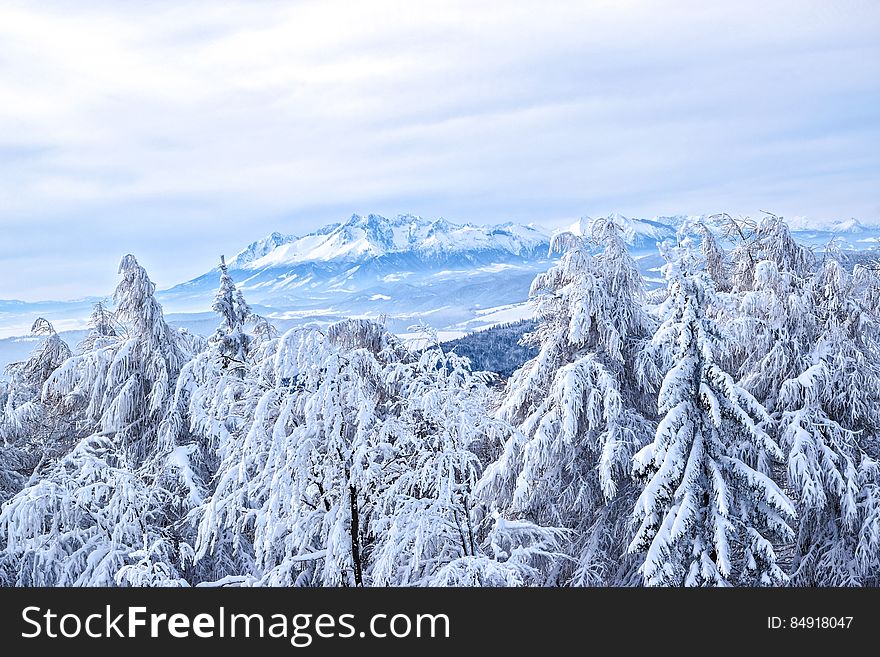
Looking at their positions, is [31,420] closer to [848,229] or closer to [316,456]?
[316,456]

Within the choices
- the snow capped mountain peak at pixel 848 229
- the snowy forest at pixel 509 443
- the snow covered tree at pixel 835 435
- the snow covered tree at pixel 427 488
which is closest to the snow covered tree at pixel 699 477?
the snowy forest at pixel 509 443

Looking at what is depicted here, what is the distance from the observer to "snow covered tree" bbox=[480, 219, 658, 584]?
11.3 m

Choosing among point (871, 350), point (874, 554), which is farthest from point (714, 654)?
point (871, 350)

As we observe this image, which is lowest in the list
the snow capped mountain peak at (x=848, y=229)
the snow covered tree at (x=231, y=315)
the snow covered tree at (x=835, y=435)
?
the snow covered tree at (x=835, y=435)

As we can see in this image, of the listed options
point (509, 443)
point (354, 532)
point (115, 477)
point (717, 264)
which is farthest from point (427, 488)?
point (717, 264)

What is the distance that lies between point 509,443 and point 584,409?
1723 mm

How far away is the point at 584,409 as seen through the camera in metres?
11.5

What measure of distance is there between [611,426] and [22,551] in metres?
10.4

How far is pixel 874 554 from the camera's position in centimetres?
1119

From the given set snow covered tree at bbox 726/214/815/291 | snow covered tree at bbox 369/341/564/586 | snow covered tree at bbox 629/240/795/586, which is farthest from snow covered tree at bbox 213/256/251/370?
snow covered tree at bbox 726/214/815/291

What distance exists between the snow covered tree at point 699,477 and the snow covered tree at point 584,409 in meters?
1.73

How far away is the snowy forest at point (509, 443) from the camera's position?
8.24m

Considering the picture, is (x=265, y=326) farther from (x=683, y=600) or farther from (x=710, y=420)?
(x=683, y=600)

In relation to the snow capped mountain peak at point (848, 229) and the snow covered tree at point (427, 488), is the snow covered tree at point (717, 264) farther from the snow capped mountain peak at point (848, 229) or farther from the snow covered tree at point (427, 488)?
the snow covered tree at point (427, 488)
